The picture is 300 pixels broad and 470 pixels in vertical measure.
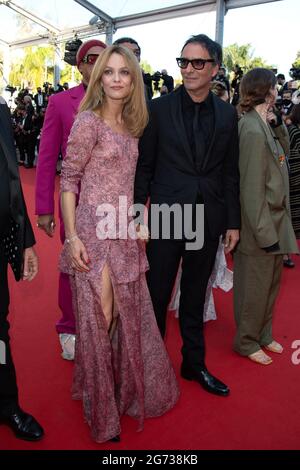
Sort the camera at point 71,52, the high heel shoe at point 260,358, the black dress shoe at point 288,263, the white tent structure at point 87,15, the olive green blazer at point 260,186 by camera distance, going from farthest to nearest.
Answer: the white tent structure at point 87,15, the black dress shoe at point 288,263, the camera at point 71,52, the high heel shoe at point 260,358, the olive green blazer at point 260,186

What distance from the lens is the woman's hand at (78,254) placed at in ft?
5.71

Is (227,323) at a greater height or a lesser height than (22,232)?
lesser

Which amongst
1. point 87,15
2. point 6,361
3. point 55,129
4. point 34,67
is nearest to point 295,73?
point 55,129

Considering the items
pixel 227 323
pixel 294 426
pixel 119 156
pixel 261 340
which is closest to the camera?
pixel 119 156

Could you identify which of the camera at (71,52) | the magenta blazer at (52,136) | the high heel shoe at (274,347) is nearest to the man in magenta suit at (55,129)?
the magenta blazer at (52,136)

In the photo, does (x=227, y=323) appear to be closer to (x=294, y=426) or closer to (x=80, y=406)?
(x=294, y=426)

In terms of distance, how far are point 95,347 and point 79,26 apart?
14683 mm

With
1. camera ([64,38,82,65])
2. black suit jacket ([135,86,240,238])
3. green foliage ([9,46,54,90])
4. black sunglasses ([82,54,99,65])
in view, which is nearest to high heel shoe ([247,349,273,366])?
black suit jacket ([135,86,240,238])

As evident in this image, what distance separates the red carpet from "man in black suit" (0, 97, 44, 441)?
85 millimetres

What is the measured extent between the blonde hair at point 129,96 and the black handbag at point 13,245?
1.77ft

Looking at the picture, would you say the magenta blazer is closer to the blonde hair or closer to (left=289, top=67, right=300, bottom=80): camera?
the blonde hair

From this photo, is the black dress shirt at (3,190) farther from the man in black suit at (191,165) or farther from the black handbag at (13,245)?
the man in black suit at (191,165)

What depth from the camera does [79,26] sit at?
1441cm

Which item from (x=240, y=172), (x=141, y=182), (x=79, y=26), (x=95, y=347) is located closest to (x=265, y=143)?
(x=240, y=172)
